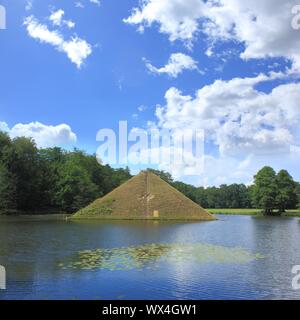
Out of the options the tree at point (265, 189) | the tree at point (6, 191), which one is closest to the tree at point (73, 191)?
the tree at point (6, 191)

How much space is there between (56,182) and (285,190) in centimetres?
4833

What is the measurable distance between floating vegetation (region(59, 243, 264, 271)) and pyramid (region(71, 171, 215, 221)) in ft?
152

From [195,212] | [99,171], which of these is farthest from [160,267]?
[99,171]

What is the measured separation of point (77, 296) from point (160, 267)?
6.25 m

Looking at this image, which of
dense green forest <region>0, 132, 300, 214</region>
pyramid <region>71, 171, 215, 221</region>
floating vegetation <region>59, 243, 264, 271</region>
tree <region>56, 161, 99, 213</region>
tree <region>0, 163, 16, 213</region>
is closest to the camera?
floating vegetation <region>59, 243, 264, 271</region>

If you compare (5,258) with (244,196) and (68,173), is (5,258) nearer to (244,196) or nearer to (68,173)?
(68,173)

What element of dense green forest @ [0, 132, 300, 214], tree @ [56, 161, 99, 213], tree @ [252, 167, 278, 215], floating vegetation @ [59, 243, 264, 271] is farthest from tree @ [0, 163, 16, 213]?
floating vegetation @ [59, 243, 264, 271]

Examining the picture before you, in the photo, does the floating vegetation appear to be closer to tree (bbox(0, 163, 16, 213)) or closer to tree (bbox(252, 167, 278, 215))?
tree (bbox(0, 163, 16, 213))

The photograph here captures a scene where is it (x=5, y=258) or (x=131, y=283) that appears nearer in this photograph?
(x=131, y=283)

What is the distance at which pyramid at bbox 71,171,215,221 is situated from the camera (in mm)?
75562

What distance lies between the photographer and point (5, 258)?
72.6 ft

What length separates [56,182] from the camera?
9700 centimetres

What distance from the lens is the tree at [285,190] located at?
9700cm

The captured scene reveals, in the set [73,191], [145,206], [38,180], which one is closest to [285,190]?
[145,206]
